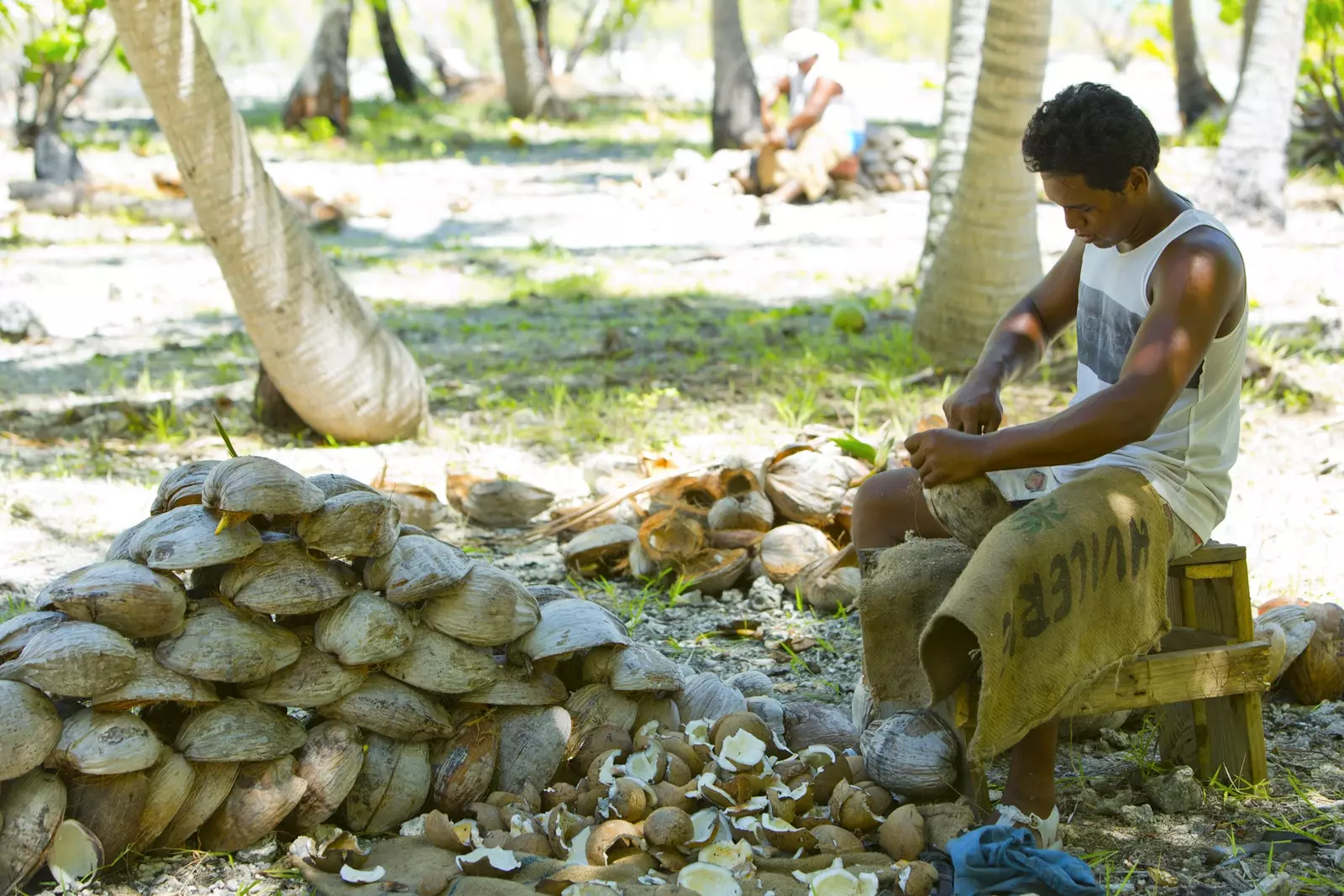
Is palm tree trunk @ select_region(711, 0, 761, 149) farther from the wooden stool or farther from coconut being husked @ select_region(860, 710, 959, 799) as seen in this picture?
coconut being husked @ select_region(860, 710, 959, 799)

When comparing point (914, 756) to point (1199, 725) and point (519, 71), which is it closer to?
point (1199, 725)

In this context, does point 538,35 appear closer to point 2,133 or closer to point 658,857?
point 2,133

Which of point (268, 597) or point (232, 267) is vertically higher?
point (232, 267)

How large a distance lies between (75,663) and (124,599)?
0.14m

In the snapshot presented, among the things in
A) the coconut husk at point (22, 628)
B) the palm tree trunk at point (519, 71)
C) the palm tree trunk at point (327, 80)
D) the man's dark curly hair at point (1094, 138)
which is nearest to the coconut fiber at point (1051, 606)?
the man's dark curly hair at point (1094, 138)

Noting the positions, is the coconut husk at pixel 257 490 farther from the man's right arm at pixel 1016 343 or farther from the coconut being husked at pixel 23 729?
the man's right arm at pixel 1016 343

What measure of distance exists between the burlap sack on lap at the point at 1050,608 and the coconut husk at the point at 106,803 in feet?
4.89

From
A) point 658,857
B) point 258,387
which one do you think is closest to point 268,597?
point 658,857

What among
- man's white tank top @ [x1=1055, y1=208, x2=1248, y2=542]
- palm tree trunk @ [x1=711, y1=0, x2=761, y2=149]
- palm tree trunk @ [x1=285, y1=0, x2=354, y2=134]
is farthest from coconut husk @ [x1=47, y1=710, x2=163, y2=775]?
palm tree trunk @ [x1=285, y1=0, x2=354, y2=134]

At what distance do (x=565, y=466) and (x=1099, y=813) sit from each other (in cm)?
301

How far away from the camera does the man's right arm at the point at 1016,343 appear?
2.89 m

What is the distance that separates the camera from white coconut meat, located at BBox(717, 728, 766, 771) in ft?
8.76

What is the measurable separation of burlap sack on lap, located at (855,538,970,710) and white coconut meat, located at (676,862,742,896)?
1.94 ft

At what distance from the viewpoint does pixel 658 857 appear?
8.11 feet
